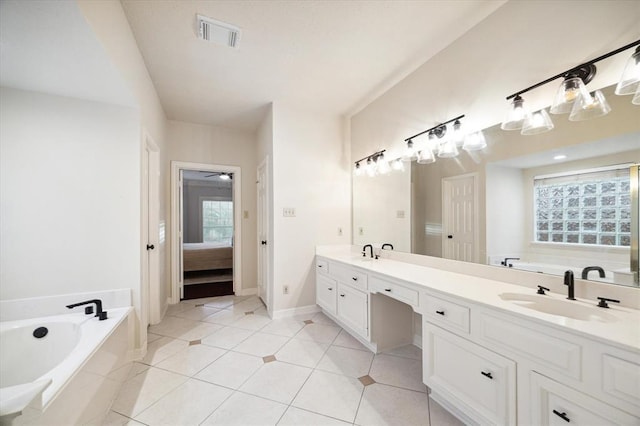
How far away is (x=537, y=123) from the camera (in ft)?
4.83

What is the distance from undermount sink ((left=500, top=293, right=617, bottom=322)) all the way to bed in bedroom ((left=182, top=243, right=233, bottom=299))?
12.6 feet

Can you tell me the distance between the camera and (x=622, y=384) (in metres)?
0.84

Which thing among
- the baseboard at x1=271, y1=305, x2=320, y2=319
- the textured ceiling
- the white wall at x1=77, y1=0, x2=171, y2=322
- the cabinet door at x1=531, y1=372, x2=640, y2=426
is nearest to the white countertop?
the cabinet door at x1=531, y1=372, x2=640, y2=426

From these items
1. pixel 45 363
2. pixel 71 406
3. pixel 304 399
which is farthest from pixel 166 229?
pixel 304 399

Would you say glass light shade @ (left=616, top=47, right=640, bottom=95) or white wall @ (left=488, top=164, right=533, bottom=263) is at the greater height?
glass light shade @ (left=616, top=47, right=640, bottom=95)

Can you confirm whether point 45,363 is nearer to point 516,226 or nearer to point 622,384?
point 622,384

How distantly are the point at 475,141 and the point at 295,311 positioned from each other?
2598mm

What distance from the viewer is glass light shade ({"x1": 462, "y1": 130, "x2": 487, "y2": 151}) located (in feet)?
5.97

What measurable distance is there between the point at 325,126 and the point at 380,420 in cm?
301

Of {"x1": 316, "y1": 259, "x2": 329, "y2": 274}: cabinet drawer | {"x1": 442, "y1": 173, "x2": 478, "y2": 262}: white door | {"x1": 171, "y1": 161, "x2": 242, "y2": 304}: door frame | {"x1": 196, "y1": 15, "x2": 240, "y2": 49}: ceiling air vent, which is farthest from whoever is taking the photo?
{"x1": 171, "y1": 161, "x2": 242, "y2": 304}: door frame

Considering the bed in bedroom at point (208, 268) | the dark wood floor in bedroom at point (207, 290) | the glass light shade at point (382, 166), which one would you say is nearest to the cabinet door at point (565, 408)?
the glass light shade at point (382, 166)

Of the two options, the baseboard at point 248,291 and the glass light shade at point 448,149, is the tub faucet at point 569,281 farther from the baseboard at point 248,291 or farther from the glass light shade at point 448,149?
the baseboard at point 248,291

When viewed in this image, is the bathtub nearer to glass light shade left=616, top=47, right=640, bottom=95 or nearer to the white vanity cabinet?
the white vanity cabinet

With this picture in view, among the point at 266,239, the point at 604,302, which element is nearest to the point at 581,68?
the point at 604,302
